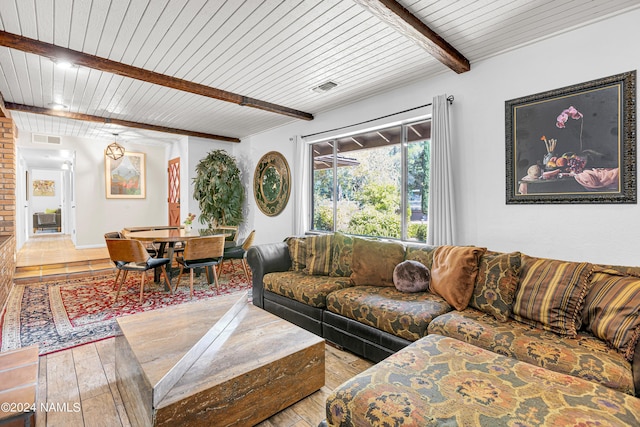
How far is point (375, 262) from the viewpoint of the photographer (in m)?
2.86

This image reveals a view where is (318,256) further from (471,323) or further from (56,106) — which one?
(56,106)

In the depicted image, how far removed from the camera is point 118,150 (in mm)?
6863

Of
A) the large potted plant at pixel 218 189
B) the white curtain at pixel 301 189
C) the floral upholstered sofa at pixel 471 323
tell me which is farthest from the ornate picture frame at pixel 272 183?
the floral upholstered sofa at pixel 471 323

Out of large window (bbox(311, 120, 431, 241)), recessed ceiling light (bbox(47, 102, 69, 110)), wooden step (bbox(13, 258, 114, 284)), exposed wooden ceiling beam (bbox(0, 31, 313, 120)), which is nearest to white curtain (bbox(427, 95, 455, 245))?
large window (bbox(311, 120, 431, 241))

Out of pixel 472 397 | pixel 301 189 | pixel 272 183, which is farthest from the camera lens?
pixel 272 183

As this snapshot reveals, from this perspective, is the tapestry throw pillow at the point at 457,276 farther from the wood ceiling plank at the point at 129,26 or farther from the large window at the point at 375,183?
the wood ceiling plank at the point at 129,26

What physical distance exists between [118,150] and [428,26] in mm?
6975

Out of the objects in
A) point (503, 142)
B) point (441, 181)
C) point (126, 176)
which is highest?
point (126, 176)

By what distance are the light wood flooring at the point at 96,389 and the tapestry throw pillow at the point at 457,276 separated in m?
0.80

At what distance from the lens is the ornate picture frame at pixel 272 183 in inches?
210

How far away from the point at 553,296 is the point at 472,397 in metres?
1.10

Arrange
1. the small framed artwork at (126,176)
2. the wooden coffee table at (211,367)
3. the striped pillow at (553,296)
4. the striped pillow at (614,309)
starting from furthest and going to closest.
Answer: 1. the small framed artwork at (126,176)
2. the striped pillow at (553,296)
3. the striped pillow at (614,309)
4. the wooden coffee table at (211,367)

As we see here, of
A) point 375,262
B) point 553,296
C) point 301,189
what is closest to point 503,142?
point 553,296

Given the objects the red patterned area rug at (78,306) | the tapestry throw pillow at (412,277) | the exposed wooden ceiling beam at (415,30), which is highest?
the exposed wooden ceiling beam at (415,30)
